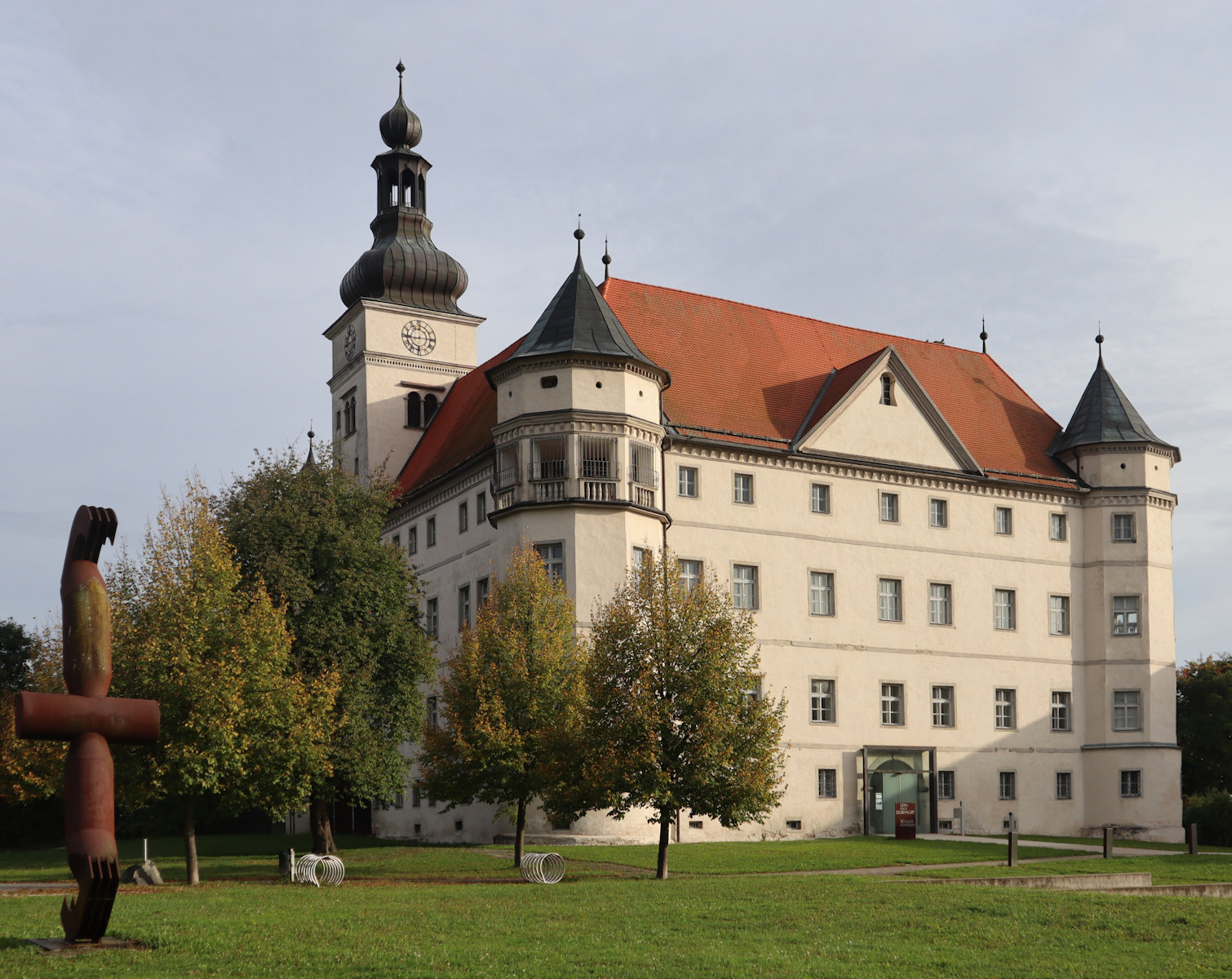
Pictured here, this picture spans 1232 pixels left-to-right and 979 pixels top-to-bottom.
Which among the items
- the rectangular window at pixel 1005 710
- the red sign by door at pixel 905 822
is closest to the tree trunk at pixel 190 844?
the red sign by door at pixel 905 822

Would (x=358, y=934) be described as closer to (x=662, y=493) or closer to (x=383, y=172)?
(x=662, y=493)

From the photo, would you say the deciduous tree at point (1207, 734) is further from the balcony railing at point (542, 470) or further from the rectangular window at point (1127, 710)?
the balcony railing at point (542, 470)

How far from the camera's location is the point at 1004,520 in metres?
51.9

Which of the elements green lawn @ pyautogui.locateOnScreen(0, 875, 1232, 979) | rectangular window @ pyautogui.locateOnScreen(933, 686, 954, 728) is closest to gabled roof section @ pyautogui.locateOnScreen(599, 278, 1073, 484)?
rectangular window @ pyautogui.locateOnScreen(933, 686, 954, 728)

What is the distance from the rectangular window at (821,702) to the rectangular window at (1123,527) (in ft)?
43.8

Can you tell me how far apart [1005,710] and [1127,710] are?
472 centimetres

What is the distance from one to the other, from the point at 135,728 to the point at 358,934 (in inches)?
148

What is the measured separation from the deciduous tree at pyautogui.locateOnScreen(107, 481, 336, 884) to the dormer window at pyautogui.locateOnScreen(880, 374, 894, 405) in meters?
24.0

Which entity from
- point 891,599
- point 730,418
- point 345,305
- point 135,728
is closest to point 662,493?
point 730,418

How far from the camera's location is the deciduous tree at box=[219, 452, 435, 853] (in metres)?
36.7

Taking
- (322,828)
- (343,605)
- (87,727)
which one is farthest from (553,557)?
(87,727)

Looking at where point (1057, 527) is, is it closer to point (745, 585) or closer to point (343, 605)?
point (745, 585)

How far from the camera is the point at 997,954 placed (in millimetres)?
17328

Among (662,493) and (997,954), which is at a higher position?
(662,493)
